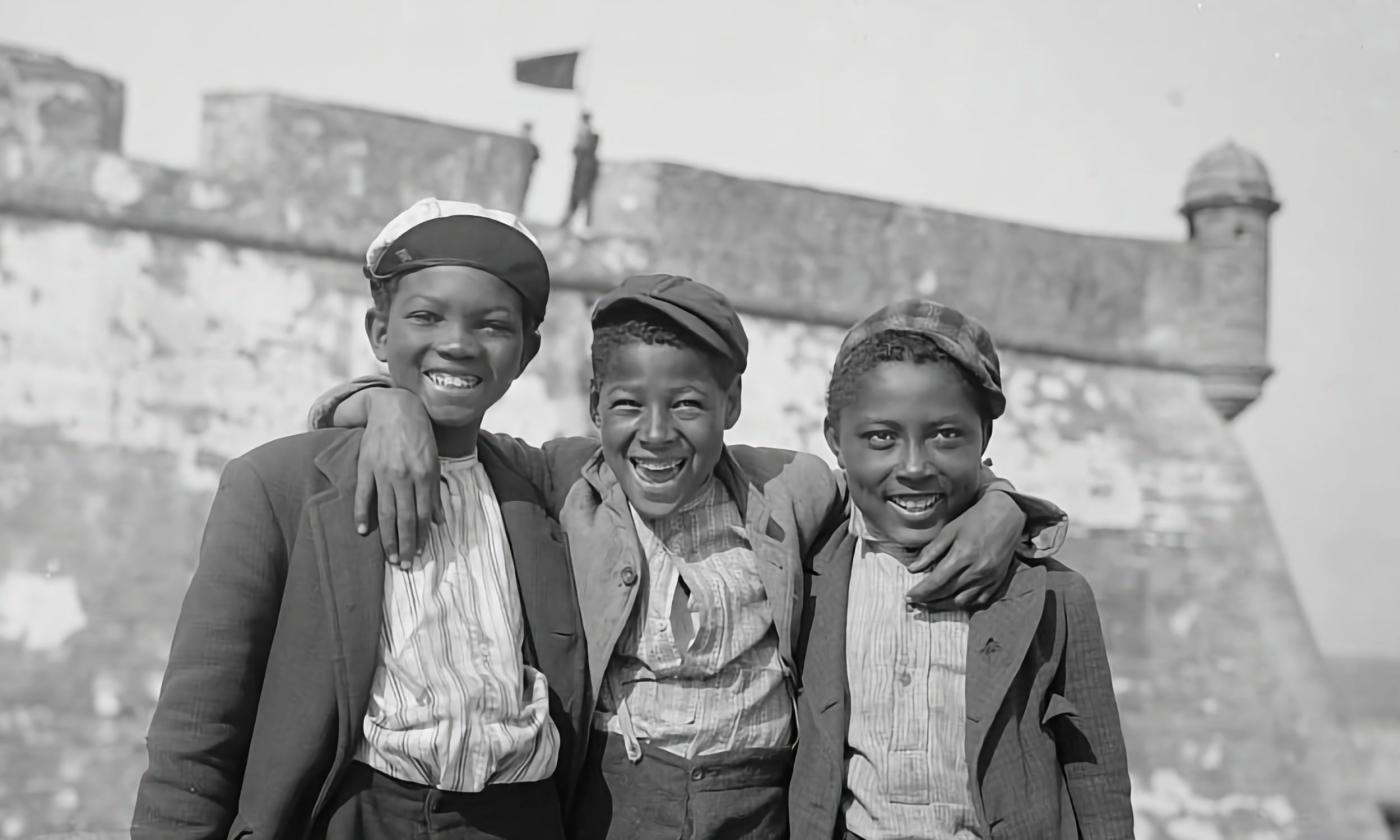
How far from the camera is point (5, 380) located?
6.14 m

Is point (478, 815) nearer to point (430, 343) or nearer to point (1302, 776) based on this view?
point (430, 343)

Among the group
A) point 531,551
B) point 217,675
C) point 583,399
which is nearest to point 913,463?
point 531,551

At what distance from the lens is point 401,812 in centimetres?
203

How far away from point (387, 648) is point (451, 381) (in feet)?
1.61

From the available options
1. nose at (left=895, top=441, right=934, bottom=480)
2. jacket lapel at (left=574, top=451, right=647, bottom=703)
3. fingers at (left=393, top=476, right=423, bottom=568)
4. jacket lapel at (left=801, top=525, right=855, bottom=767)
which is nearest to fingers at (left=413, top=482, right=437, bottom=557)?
fingers at (left=393, top=476, right=423, bottom=568)

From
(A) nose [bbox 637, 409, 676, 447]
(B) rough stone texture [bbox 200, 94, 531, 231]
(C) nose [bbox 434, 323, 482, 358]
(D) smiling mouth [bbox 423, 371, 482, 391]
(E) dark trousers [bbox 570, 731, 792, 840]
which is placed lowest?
(E) dark trousers [bbox 570, 731, 792, 840]

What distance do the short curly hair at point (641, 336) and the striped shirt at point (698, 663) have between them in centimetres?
36

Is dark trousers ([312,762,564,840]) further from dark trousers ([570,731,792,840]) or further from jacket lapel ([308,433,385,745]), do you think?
dark trousers ([570,731,792,840])

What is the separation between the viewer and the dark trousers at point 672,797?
2.28 metres

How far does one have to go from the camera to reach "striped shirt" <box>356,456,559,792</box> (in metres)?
2.00

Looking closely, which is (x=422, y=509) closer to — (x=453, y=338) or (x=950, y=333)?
(x=453, y=338)

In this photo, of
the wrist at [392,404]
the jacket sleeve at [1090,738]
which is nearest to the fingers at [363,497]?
the wrist at [392,404]

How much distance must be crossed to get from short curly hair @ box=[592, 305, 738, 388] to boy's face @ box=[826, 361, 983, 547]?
0.96 ft

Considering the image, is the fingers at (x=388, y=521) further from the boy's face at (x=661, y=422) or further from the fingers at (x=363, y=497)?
the boy's face at (x=661, y=422)
